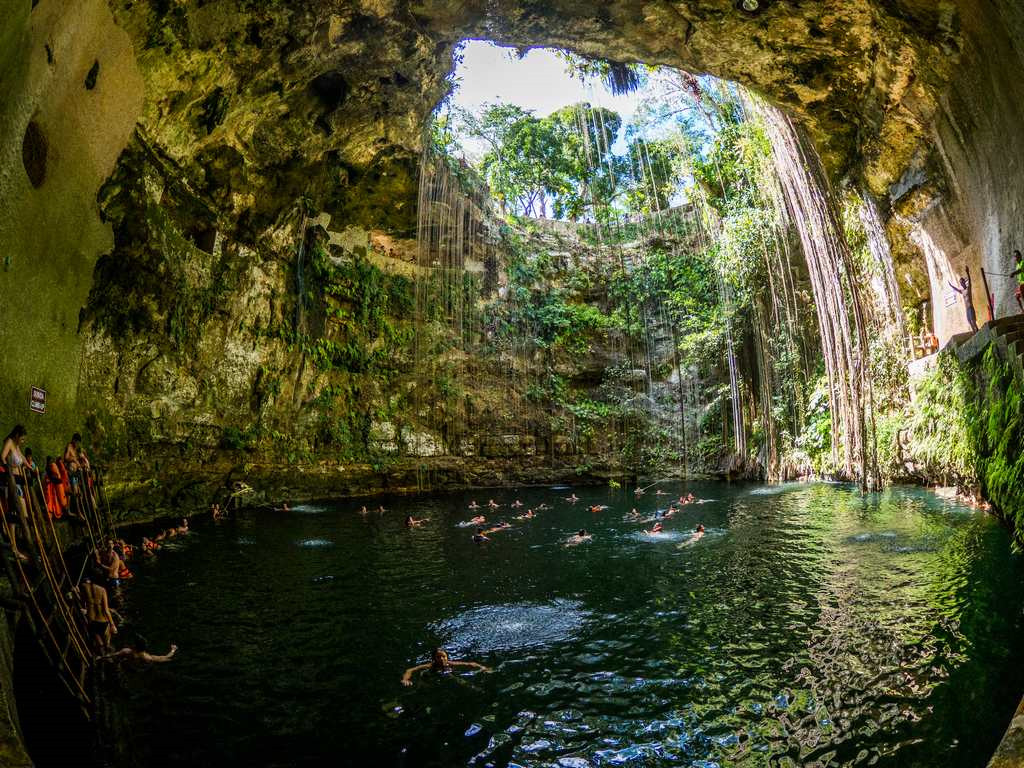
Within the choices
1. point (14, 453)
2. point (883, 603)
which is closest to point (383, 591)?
point (14, 453)

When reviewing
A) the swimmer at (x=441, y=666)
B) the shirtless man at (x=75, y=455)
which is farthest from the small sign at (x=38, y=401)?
the swimmer at (x=441, y=666)

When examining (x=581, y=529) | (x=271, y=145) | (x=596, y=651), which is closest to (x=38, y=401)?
(x=596, y=651)

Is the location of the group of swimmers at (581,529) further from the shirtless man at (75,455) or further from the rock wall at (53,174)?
the rock wall at (53,174)

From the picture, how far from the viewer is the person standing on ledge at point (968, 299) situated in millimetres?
11125

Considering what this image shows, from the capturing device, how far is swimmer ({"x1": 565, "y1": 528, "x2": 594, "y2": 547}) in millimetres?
10666

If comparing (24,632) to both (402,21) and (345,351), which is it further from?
(345,351)

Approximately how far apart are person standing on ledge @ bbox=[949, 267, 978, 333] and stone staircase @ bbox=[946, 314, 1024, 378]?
4.23ft

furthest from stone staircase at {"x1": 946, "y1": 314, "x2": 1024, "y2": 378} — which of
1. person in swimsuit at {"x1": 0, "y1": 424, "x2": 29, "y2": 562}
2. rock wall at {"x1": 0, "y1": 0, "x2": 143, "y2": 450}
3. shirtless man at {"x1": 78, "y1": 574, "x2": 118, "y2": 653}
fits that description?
rock wall at {"x1": 0, "y1": 0, "x2": 143, "y2": 450}

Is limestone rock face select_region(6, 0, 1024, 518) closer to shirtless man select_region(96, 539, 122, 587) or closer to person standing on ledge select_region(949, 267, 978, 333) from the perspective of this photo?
person standing on ledge select_region(949, 267, 978, 333)

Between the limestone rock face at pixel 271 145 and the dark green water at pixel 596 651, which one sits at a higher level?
the limestone rock face at pixel 271 145

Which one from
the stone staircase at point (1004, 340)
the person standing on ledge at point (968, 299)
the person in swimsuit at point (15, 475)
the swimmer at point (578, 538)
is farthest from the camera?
the person standing on ledge at point (968, 299)

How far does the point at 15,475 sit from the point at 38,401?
9.89 ft

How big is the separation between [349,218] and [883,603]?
56.2 ft

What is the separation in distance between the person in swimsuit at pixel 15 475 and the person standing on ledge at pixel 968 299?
44.9ft
